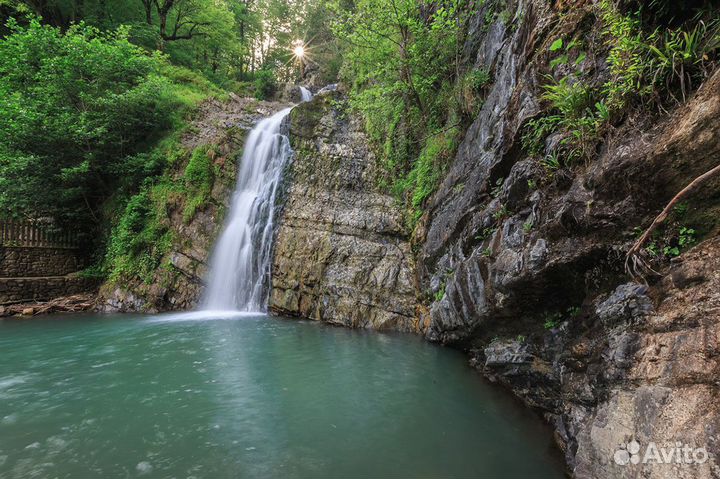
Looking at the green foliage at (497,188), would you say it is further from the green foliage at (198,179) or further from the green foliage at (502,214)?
the green foliage at (198,179)

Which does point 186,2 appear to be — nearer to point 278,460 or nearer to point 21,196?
point 21,196

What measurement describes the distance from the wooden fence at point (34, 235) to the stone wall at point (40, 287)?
128 centimetres

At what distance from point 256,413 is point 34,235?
12.2 meters

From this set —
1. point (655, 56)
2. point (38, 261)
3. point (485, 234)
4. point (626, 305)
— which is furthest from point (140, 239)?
point (655, 56)

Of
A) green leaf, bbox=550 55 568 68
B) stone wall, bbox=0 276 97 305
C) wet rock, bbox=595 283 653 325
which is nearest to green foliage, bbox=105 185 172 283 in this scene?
stone wall, bbox=0 276 97 305

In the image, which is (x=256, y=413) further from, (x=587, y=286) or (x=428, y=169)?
(x=428, y=169)

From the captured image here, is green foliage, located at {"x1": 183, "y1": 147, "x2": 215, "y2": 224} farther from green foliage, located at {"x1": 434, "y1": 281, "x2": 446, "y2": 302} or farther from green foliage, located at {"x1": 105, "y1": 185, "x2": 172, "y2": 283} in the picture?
green foliage, located at {"x1": 434, "y1": 281, "x2": 446, "y2": 302}

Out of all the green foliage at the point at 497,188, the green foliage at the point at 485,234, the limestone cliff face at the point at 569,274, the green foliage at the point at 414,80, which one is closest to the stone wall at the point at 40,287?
the limestone cliff face at the point at 569,274

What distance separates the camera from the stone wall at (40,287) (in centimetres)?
1012

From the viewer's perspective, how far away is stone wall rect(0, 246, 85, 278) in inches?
408

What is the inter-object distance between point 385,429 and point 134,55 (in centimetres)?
1583

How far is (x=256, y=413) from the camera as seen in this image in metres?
4.16

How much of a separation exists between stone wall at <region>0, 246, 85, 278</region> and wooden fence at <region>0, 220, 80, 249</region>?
180 millimetres

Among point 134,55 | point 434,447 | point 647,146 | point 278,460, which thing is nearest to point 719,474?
point 434,447
